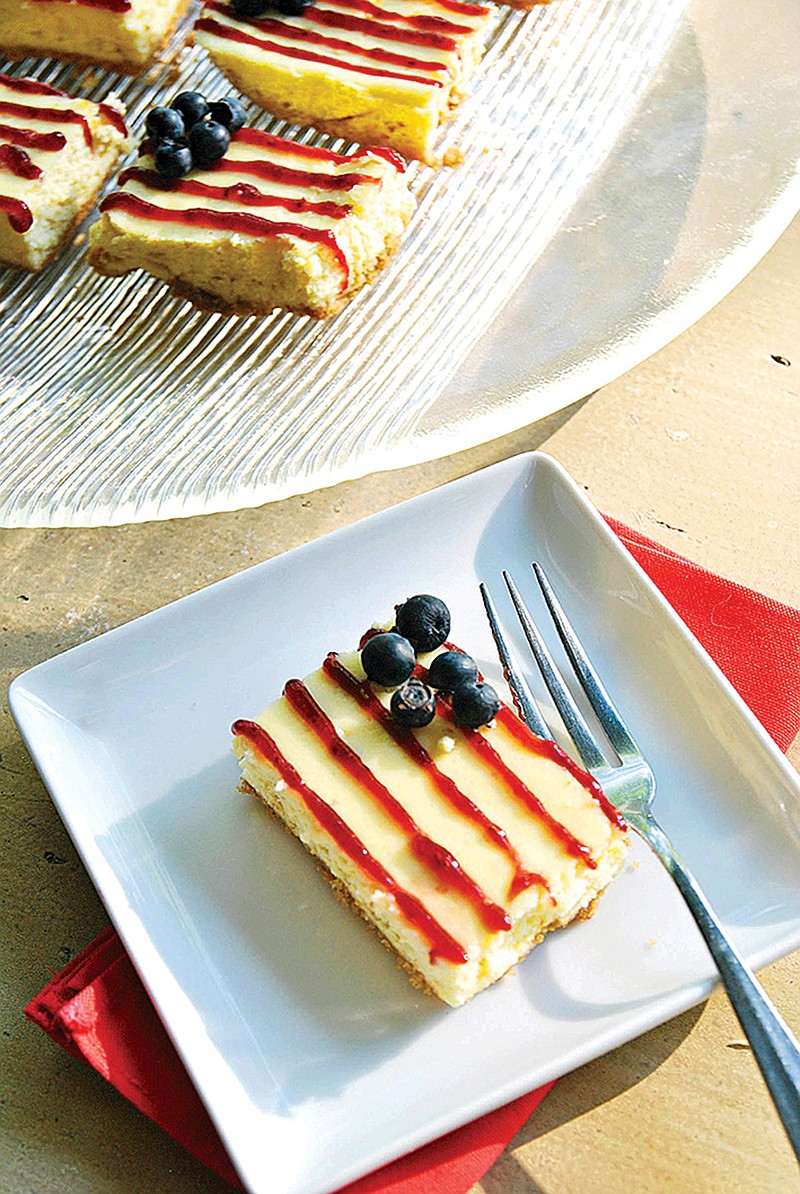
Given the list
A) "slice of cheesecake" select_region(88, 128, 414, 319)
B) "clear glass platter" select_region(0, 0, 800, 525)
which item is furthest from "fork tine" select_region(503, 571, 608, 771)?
"slice of cheesecake" select_region(88, 128, 414, 319)

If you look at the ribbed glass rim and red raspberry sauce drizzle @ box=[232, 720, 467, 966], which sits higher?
the ribbed glass rim

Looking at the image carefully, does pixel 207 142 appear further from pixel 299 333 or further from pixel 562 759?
pixel 562 759

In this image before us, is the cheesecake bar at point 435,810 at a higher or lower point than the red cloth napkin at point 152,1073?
higher

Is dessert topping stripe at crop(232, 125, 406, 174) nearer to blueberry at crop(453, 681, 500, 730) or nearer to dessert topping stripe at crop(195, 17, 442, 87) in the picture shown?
dessert topping stripe at crop(195, 17, 442, 87)

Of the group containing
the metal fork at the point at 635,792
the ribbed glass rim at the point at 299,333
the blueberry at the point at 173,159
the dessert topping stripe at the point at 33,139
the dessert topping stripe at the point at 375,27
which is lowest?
the metal fork at the point at 635,792

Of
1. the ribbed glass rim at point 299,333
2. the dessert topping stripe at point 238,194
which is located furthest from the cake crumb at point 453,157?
the dessert topping stripe at point 238,194

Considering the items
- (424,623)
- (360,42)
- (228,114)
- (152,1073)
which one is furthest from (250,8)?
(152,1073)

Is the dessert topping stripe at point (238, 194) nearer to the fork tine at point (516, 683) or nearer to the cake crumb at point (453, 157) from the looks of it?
the cake crumb at point (453, 157)

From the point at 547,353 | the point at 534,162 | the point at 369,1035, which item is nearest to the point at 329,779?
the point at 369,1035
